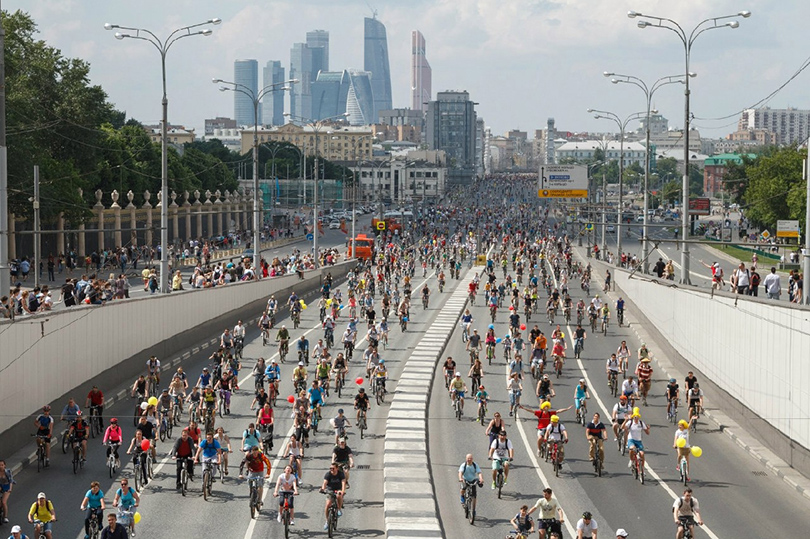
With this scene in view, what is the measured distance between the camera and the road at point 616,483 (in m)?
21.7

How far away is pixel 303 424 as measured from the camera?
26.9 meters

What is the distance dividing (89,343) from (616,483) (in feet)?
47.3

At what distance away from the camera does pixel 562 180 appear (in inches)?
3620

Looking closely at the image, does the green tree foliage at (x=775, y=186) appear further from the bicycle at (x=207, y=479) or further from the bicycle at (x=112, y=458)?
the bicycle at (x=207, y=479)

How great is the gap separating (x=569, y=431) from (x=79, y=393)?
12.3m

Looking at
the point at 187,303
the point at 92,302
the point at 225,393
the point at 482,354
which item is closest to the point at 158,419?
the point at 225,393

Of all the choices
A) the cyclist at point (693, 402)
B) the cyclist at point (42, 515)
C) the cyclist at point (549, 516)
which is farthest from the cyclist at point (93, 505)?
the cyclist at point (693, 402)

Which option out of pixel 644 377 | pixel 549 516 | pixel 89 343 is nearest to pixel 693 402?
pixel 644 377

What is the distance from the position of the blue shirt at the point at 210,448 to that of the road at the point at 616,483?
4.45 metres

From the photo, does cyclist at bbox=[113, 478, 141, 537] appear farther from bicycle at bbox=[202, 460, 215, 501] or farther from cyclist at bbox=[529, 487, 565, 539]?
cyclist at bbox=[529, 487, 565, 539]

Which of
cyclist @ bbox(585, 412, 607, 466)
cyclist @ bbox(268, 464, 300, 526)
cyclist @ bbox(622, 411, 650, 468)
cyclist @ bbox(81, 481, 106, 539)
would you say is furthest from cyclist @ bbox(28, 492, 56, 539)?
cyclist @ bbox(622, 411, 650, 468)

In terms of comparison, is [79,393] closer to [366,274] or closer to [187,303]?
[187,303]

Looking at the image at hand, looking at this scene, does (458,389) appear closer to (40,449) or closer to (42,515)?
(40,449)

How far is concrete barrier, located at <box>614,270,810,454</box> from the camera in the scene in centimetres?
2505
